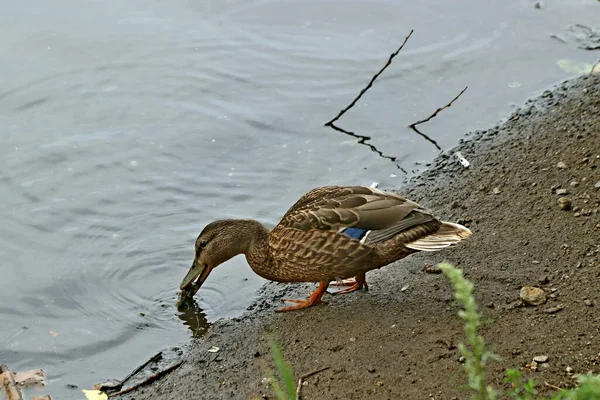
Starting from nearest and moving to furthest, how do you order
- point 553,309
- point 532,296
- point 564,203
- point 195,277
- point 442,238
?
point 553,309 < point 532,296 < point 442,238 < point 564,203 < point 195,277

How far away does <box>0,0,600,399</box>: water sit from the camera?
6.26m

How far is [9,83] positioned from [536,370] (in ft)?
20.6

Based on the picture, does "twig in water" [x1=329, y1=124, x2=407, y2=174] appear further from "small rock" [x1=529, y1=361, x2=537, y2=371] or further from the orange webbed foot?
"small rock" [x1=529, y1=361, x2=537, y2=371]

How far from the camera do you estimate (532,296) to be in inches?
202

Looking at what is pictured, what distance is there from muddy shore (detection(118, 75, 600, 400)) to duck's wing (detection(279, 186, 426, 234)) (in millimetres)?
497

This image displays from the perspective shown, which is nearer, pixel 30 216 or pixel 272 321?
pixel 272 321

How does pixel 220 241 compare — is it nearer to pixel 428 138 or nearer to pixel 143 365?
pixel 143 365

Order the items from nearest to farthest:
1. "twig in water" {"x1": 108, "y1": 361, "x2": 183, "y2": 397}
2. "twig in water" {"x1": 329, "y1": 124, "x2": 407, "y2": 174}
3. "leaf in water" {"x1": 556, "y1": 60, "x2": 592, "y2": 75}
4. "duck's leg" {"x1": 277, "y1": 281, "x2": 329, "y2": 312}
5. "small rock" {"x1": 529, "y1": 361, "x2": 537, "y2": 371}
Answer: "small rock" {"x1": 529, "y1": 361, "x2": 537, "y2": 371} → "twig in water" {"x1": 108, "y1": 361, "x2": 183, "y2": 397} → "duck's leg" {"x1": 277, "y1": 281, "x2": 329, "y2": 312} → "twig in water" {"x1": 329, "y1": 124, "x2": 407, "y2": 174} → "leaf in water" {"x1": 556, "y1": 60, "x2": 592, "y2": 75}

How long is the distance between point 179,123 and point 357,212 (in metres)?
3.28

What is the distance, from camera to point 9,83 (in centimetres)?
862

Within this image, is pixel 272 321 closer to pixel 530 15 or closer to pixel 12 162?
pixel 12 162

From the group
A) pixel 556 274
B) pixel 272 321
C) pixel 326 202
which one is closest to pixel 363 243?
pixel 326 202

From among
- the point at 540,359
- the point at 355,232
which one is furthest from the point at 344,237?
the point at 540,359

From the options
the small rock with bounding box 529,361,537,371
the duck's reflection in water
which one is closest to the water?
the duck's reflection in water
